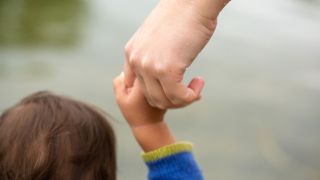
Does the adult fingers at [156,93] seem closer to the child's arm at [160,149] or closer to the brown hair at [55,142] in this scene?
the child's arm at [160,149]

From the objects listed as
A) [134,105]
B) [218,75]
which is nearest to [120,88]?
[134,105]

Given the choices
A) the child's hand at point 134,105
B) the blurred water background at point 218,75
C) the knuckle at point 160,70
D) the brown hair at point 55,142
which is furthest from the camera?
the blurred water background at point 218,75

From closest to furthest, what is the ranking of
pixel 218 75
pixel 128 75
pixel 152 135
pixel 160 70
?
pixel 160 70
pixel 128 75
pixel 152 135
pixel 218 75

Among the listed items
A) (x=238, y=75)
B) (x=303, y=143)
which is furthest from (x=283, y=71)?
(x=303, y=143)

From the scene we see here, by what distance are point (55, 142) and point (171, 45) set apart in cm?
35

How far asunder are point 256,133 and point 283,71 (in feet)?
2.98

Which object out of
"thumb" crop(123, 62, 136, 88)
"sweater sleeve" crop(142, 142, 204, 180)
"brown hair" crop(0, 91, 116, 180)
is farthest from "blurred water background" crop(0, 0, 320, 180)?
"thumb" crop(123, 62, 136, 88)

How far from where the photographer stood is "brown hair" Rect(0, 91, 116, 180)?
84 centimetres

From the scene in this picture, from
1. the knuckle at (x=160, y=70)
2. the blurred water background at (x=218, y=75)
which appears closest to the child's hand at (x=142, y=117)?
the knuckle at (x=160, y=70)

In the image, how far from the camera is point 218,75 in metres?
3.33

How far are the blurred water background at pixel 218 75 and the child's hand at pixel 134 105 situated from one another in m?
1.55

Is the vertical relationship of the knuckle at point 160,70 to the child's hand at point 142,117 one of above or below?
above

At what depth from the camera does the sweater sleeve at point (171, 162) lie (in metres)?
0.80

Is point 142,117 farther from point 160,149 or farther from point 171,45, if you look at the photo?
point 171,45
